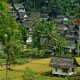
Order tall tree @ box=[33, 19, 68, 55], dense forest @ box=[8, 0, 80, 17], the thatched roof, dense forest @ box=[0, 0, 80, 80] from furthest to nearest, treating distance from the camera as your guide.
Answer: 1. dense forest @ box=[8, 0, 80, 17]
2. tall tree @ box=[33, 19, 68, 55]
3. dense forest @ box=[0, 0, 80, 80]
4. the thatched roof

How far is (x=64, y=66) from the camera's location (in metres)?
45.0

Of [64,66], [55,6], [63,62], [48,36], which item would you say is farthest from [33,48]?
[55,6]

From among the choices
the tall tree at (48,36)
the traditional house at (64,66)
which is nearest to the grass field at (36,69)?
the traditional house at (64,66)

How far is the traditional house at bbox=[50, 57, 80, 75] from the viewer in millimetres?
45000

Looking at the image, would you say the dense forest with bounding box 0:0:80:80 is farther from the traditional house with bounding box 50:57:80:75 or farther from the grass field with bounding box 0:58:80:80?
the traditional house with bounding box 50:57:80:75

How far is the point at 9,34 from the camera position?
56.4 metres

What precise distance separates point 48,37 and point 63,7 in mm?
40458

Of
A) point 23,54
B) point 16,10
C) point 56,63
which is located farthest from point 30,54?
point 16,10

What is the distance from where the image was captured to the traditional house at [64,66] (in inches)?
1772

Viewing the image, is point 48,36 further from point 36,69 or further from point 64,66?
point 64,66

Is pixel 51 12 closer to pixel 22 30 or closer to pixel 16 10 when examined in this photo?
pixel 16 10

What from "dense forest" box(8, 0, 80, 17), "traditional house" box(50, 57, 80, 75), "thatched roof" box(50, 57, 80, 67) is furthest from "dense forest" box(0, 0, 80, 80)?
"dense forest" box(8, 0, 80, 17)

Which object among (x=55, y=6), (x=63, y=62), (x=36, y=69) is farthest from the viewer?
(x=55, y=6)

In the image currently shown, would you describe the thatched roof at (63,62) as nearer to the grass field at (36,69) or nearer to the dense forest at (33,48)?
the dense forest at (33,48)
